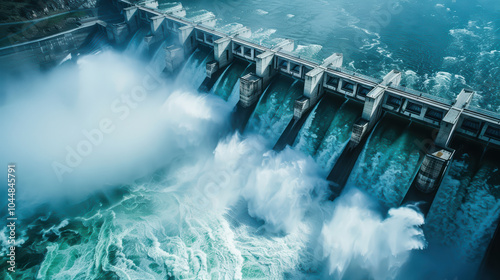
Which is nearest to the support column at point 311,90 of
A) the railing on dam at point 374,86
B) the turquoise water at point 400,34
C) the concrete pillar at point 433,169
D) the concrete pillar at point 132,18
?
the railing on dam at point 374,86

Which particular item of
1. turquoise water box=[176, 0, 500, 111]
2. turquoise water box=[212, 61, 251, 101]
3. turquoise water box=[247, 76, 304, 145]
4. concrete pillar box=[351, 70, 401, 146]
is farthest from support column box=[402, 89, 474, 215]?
turquoise water box=[212, 61, 251, 101]


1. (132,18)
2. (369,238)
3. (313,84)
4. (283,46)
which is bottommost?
(369,238)

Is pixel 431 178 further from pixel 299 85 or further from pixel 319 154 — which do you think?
pixel 299 85

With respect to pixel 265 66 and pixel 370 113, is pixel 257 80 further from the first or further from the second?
pixel 370 113

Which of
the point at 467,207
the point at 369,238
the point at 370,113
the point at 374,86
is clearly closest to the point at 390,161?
the point at 370,113

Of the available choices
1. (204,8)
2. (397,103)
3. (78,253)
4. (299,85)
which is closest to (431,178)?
(397,103)

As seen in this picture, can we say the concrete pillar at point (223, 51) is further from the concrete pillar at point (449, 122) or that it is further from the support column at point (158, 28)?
the concrete pillar at point (449, 122)

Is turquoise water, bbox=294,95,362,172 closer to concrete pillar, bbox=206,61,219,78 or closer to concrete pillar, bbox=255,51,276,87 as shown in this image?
concrete pillar, bbox=255,51,276,87
